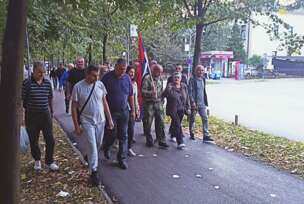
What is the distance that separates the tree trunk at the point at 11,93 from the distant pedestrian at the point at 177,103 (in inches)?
209

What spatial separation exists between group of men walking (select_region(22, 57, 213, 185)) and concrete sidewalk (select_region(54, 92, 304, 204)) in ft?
1.20

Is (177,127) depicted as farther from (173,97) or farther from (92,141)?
(92,141)

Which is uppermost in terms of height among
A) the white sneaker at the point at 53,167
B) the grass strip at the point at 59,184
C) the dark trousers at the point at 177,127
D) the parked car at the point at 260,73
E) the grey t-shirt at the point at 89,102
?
the grey t-shirt at the point at 89,102

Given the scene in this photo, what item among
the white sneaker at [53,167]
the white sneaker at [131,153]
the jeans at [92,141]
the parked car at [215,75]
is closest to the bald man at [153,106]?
the white sneaker at [131,153]

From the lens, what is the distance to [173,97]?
9297 mm

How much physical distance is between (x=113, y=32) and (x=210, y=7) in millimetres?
5602

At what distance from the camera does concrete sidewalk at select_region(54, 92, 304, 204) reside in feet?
19.1

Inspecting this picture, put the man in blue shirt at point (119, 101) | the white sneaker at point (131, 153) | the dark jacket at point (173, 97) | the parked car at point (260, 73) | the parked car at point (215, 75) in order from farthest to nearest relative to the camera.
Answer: the parked car at point (260, 73) → the parked car at point (215, 75) → the dark jacket at point (173, 97) → the white sneaker at point (131, 153) → the man in blue shirt at point (119, 101)

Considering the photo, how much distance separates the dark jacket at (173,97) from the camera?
9273mm

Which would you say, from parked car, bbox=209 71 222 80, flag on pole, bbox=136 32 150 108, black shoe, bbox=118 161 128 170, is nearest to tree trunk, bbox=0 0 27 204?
black shoe, bbox=118 161 128 170

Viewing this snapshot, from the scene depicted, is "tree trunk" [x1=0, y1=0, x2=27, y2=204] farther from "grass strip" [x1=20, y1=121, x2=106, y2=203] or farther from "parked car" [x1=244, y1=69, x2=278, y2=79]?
"parked car" [x1=244, y1=69, x2=278, y2=79]

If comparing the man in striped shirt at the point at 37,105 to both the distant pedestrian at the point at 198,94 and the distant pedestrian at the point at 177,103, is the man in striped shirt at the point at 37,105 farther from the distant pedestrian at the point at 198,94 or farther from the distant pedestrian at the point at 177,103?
the distant pedestrian at the point at 198,94

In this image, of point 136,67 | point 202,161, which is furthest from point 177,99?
point 202,161

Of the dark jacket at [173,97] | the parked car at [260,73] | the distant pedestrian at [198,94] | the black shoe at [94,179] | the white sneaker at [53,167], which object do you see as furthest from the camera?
the parked car at [260,73]
